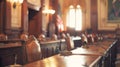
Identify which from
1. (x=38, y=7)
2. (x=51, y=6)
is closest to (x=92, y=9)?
(x=51, y=6)

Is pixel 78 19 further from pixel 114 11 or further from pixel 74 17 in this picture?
pixel 114 11

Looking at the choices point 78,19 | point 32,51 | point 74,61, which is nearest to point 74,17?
point 78,19

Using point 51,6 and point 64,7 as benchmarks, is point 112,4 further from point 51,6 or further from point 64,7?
point 51,6

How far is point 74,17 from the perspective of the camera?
708 inches

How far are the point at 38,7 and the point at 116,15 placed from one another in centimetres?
695

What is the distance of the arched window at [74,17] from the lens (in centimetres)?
1767

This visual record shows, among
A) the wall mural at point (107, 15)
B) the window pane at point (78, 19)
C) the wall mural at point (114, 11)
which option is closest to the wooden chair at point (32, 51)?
the wall mural at point (107, 15)

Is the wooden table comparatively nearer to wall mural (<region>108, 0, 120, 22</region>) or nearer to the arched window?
wall mural (<region>108, 0, 120, 22</region>)

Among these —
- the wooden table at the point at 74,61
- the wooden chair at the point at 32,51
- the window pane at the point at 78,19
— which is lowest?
the wooden table at the point at 74,61

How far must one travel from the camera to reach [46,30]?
14312 millimetres

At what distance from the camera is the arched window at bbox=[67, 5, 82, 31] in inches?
696

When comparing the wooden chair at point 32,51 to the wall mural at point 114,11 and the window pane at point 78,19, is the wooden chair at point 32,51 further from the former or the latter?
the window pane at point 78,19

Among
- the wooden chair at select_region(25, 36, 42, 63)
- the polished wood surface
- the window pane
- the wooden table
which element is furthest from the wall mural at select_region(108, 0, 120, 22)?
the polished wood surface

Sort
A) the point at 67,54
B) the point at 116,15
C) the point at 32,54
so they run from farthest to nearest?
the point at 116,15 → the point at 67,54 → the point at 32,54
